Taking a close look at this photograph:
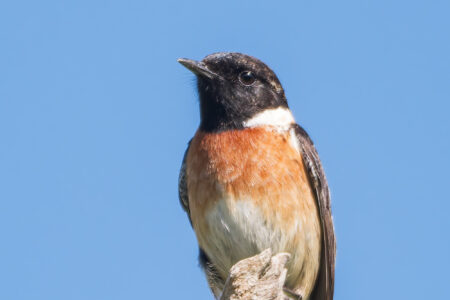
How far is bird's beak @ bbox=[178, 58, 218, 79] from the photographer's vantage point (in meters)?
9.64

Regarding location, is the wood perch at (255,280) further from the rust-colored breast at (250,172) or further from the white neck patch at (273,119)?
the white neck patch at (273,119)

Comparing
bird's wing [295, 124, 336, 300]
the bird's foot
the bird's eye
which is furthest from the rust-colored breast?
the bird's foot

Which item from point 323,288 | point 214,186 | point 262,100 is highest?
point 262,100

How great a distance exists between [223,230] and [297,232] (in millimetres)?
855

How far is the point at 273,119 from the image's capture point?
31.6ft

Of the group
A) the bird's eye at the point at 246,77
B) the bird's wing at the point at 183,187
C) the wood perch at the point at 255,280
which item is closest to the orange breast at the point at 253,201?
the bird's wing at the point at 183,187

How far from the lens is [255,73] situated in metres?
9.79

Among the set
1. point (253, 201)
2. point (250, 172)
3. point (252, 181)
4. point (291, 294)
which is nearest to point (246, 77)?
point (250, 172)

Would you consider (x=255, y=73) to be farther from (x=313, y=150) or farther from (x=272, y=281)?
(x=272, y=281)

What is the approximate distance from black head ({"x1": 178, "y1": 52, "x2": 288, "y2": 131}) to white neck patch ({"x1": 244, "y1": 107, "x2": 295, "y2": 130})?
0.05m

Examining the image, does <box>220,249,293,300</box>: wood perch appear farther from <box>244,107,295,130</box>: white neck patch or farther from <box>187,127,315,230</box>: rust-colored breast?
<box>244,107,295,130</box>: white neck patch

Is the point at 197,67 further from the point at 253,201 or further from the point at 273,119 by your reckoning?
the point at 253,201

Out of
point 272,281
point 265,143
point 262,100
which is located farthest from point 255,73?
point 272,281

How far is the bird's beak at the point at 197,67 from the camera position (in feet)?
31.6
